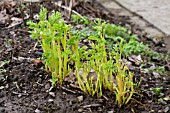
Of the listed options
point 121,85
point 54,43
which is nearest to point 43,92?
point 54,43

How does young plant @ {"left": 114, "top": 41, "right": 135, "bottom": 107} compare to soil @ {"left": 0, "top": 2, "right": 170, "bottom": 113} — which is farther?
soil @ {"left": 0, "top": 2, "right": 170, "bottom": 113}

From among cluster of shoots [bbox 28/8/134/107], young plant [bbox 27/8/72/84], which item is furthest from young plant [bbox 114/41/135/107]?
young plant [bbox 27/8/72/84]

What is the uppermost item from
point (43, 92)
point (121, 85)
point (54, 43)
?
point (54, 43)

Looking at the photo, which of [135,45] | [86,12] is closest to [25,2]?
[86,12]

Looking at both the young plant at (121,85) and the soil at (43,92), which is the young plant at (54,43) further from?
the young plant at (121,85)

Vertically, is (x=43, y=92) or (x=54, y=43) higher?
(x=54, y=43)

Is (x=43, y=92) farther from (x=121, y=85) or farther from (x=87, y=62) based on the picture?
(x=121, y=85)

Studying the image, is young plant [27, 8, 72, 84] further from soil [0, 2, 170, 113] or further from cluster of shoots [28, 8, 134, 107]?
soil [0, 2, 170, 113]
